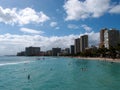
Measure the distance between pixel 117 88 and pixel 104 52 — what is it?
6102 inches

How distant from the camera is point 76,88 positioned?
4278cm

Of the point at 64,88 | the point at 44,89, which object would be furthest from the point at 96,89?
the point at 44,89

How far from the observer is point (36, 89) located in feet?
141

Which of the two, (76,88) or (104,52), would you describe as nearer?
(76,88)

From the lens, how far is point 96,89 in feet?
136

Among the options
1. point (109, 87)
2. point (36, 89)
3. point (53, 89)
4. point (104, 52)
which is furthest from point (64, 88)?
point (104, 52)

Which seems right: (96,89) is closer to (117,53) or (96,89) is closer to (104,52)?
(117,53)

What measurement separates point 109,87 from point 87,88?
4.46m

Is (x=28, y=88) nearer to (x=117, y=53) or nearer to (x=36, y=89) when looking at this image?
(x=36, y=89)

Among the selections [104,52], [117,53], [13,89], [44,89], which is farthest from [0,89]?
[104,52]

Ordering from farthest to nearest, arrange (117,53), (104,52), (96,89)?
(104,52)
(117,53)
(96,89)

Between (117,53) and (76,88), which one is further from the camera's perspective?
(117,53)

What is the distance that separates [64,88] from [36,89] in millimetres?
5306

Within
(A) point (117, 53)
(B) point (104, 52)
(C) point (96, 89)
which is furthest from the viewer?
(B) point (104, 52)
